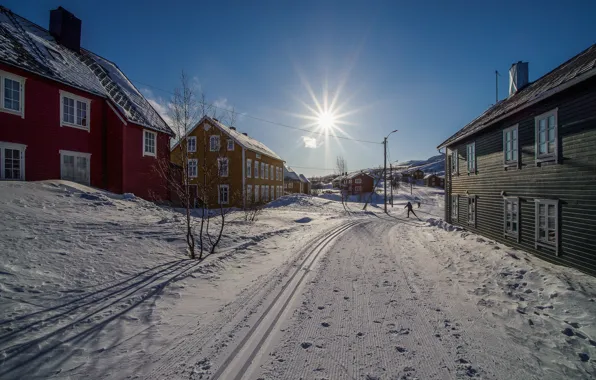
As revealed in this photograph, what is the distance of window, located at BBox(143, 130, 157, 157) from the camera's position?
17.5 m

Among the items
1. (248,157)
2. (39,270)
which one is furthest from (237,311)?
(248,157)

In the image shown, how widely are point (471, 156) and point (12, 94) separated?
21.9 meters

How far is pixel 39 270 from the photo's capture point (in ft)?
16.0

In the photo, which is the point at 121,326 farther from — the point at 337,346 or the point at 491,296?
the point at 491,296

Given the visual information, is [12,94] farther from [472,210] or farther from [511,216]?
[472,210]

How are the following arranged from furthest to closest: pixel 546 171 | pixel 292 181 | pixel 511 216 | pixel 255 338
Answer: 1. pixel 292 181
2. pixel 511 216
3. pixel 546 171
4. pixel 255 338

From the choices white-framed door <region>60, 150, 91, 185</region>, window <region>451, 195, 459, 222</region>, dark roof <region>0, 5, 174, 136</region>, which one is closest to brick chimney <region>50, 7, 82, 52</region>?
dark roof <region>0, 5, 174, 136</region>

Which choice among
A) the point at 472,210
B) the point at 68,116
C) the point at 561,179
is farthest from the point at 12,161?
the point at 472,210

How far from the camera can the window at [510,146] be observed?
979 centimetres

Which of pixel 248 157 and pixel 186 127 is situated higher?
pixel 248 157

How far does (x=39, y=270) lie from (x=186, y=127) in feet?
15.0

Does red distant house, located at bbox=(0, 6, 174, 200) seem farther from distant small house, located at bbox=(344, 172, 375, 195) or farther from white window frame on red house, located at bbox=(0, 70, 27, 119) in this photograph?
distant small house, located at bbox=(344, 172, 375, 195)

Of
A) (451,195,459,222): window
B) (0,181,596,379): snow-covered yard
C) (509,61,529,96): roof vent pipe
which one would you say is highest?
(509,61,529,96): roof vent pipe

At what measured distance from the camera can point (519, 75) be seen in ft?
44.7
